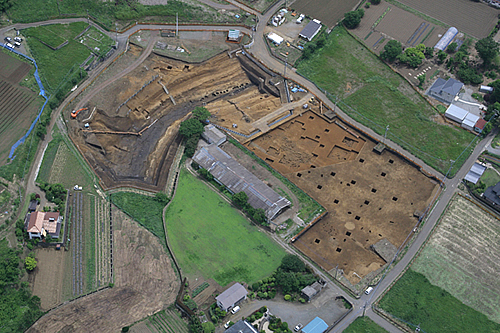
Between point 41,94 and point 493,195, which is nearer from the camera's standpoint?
point 493,195

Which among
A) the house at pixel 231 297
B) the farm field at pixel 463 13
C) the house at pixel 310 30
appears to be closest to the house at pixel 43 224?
the house at pixel 231 297

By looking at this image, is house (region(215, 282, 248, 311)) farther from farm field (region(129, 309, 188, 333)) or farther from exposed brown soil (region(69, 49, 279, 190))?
exposed brown soil (region(69, 49, 279, 190))

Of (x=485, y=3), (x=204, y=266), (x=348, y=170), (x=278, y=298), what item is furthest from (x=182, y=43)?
(x=485, y=3)

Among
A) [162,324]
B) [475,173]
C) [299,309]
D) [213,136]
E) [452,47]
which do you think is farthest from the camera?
→ [452,47]

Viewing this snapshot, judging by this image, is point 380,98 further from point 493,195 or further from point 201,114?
point 201,114

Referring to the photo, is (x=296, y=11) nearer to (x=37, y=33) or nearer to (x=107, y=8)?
(x=107, y=8)

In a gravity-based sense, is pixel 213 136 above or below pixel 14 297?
above

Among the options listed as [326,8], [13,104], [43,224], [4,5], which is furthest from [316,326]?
[4,5]

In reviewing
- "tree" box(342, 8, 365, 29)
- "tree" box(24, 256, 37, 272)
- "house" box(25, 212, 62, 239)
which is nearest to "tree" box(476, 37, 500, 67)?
"tree" box(342, 8, 365, 29)
